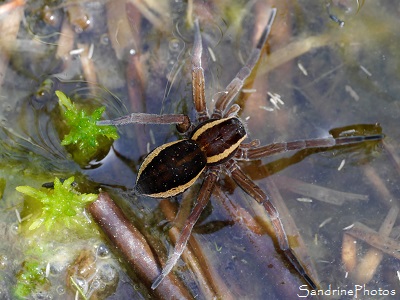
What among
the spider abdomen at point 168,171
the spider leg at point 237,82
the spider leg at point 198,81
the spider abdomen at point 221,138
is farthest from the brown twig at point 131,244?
the spider leg at point 237,82

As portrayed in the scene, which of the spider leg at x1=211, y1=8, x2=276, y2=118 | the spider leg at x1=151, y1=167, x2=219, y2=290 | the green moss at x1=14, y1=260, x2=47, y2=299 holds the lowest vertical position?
the green moss at x1=14, y1=260, x2=47, y2=299

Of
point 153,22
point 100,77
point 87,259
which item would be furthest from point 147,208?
point 153,22

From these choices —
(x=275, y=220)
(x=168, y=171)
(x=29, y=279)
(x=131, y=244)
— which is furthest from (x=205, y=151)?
(x=29, y=279)

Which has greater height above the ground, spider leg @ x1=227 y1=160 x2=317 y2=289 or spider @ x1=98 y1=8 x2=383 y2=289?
spider @ x1=98 y1=8 x2=383 y2=289

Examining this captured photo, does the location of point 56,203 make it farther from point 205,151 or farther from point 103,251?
point 205,151

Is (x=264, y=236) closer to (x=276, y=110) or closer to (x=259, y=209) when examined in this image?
(x=259, y=209)

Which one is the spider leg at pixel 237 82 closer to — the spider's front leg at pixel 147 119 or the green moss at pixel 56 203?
the spider's front leg at pixel 147 119

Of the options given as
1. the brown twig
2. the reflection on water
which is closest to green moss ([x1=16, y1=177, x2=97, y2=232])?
the brown twig

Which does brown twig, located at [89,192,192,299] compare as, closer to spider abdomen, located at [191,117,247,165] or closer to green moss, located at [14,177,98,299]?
green moss, located at [14,177,98,299]
